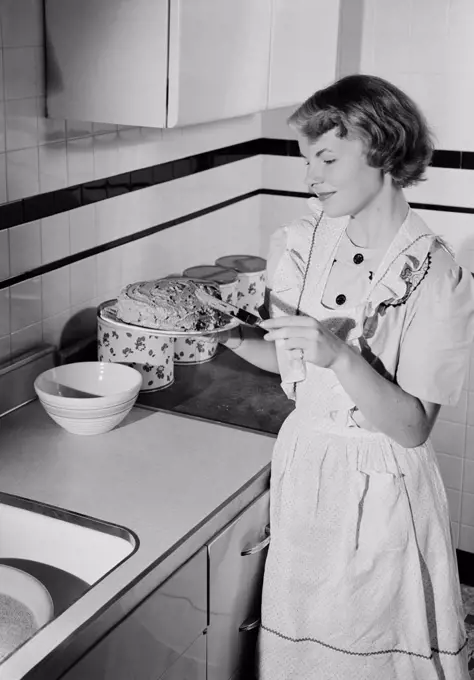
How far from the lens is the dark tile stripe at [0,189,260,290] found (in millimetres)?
2049

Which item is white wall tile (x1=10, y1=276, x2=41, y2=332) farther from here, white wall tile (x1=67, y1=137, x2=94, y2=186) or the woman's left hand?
the woman's left hand

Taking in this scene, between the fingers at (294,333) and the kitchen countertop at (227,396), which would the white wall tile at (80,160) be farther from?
the fingers at (294,333)

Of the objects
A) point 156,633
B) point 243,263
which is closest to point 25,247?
point 243,263

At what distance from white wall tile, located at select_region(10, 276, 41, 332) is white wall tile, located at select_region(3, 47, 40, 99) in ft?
1.30

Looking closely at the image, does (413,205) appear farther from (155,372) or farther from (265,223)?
(155,372)

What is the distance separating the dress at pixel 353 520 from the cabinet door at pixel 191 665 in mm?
203

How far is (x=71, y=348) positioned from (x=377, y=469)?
0.81m

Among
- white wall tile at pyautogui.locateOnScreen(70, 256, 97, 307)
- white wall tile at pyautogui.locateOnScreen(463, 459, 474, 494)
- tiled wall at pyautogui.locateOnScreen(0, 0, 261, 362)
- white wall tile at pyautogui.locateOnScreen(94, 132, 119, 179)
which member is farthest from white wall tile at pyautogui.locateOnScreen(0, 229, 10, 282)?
white wall tile at pyautogui.locateOnScreen(463, 459, 474, 494)

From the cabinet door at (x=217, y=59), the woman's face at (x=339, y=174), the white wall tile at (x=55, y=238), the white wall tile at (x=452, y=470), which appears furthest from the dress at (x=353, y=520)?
the white wall tile at (x=452, y=470)

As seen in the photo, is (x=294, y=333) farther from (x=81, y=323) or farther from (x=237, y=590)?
(x=81, y=323)

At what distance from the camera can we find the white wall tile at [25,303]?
2043 mm

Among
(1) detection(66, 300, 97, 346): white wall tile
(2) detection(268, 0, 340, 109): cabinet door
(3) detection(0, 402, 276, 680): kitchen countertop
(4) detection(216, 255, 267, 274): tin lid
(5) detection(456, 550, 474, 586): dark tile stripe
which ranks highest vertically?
(2) detection(268, 0, 340, 109): cabinet door

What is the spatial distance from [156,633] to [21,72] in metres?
1.14

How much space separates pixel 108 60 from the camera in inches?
75.3
